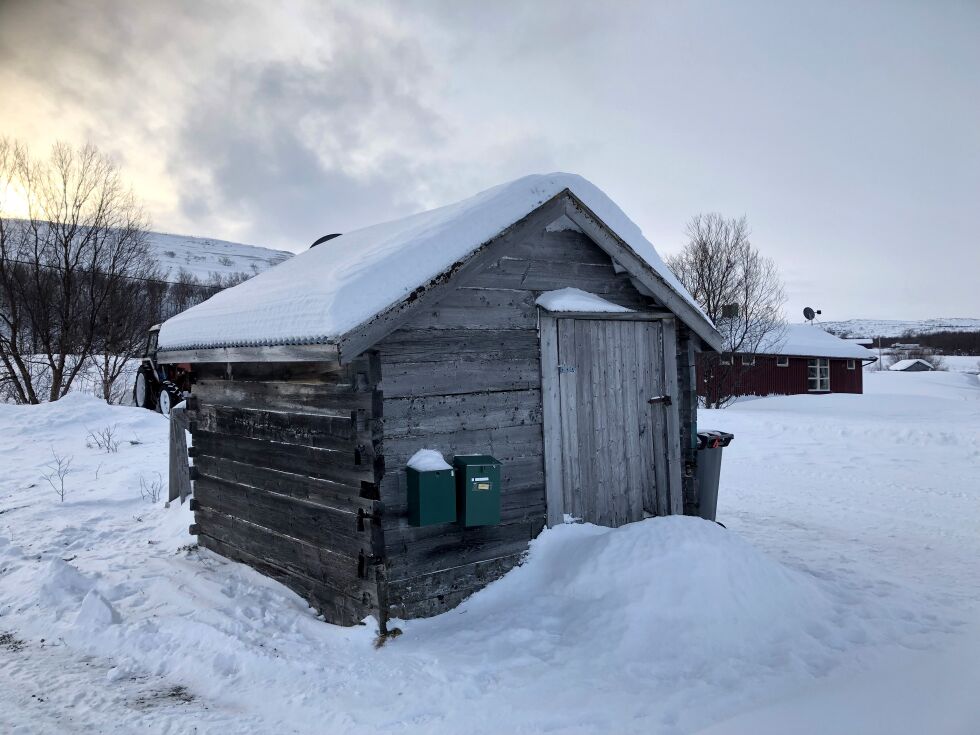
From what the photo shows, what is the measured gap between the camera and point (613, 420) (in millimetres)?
6754

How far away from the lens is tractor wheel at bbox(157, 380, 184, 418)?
1906 centimetres

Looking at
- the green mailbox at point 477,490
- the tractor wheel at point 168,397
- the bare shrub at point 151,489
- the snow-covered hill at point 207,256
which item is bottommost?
the bare shrub at point 151,489

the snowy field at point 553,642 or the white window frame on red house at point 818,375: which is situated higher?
the white window frame on red house at point 818,375

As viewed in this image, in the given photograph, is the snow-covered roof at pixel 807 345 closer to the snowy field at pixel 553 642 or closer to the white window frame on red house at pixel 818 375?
the white window frame on red house at pixel 818 375

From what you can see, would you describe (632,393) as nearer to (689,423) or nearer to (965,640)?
(689,423)

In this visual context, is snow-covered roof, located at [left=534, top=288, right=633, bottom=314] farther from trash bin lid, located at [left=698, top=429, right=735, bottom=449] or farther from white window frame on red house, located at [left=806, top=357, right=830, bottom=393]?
white window frame on red house, located at [left=806, top=357, right=830, bottom=393]

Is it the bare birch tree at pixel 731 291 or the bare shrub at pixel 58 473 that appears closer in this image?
the bare shrub at pixel 58 473

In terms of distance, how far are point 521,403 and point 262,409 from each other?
106 inches

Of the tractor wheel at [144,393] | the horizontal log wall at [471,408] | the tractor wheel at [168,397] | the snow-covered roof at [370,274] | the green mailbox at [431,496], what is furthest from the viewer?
the tractor wheel at [144,393]

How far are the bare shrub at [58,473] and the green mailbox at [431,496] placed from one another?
7.70 meters

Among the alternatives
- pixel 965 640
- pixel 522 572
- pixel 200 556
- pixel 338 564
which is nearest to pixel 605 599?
pixel 522 572

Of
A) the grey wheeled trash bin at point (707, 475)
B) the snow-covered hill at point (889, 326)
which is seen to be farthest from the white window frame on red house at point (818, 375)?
the snow-covered hill at point (889, 326)

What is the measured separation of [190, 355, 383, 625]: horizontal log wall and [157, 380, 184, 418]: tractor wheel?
1288 cm

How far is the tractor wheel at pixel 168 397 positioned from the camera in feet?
62.5
